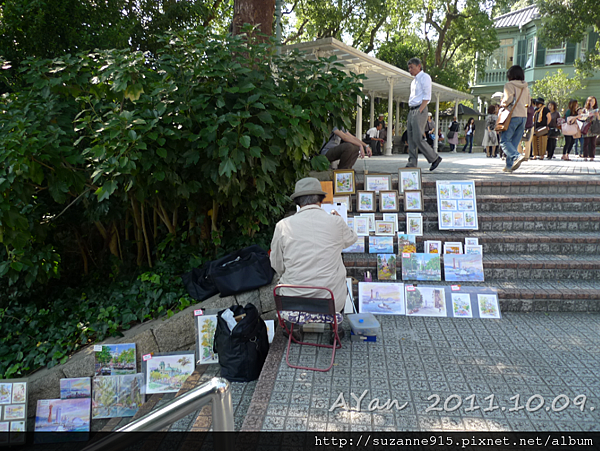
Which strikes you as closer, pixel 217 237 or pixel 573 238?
pixel 217 237

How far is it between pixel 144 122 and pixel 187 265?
2.00 metres

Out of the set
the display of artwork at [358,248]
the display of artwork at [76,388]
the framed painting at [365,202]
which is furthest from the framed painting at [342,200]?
the display of artwork at [76,388]

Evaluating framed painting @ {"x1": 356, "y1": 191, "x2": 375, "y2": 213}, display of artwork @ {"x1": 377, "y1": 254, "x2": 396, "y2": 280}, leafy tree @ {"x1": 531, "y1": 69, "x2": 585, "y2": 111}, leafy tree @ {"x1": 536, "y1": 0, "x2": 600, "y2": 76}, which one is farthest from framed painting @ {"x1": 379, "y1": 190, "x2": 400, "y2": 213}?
leafy tree @ {"x1": 531, "y1": 69, "x2": 585, "y2": 111}

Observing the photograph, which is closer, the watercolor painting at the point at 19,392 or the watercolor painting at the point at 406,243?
the watercolor painting at the point at 19,392

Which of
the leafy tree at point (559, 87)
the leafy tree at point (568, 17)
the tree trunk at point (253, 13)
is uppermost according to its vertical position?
the leafy tree at point (568, 17)

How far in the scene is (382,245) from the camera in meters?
5.69

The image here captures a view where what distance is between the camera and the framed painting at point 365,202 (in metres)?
6.23

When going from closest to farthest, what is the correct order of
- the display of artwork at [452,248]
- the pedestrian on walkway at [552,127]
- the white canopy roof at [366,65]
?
the display of artwork at [452,248], the white canopy roof at [366,65], the pedestrian on walkway at [552,127]

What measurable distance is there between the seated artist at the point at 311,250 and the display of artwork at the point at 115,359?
1.80 meters

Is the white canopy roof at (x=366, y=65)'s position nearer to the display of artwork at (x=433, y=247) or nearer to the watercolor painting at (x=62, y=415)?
the display of artwork at (x=433, y=247)

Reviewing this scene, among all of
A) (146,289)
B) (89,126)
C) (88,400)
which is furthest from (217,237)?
(88,400)

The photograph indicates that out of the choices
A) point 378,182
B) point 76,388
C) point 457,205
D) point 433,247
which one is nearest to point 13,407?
point 76,388

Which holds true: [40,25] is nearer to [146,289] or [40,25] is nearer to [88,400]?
[146,289]

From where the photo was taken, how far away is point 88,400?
169 inches
